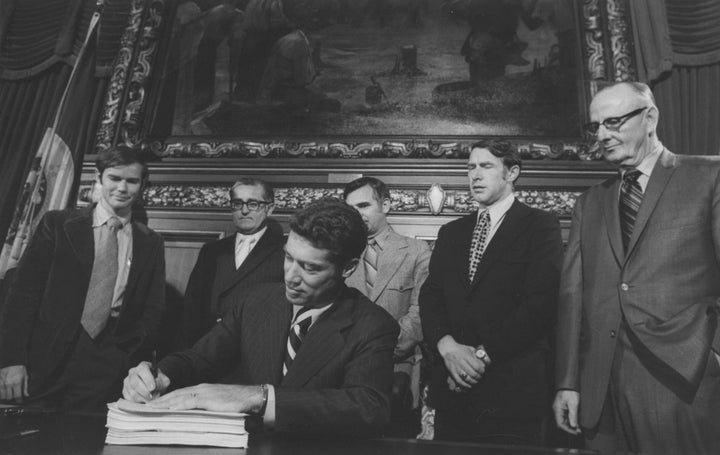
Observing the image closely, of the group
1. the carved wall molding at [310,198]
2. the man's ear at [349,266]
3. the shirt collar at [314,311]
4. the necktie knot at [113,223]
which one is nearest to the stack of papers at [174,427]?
the shirt collar at [314,311]

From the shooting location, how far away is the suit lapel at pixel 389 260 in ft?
11.2

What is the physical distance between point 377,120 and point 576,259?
101 inches

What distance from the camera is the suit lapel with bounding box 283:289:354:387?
2.03 m

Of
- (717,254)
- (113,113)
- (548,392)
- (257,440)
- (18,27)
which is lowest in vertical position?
(257,440)

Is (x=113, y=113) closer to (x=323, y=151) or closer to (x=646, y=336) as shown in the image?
(x=323, y=151)

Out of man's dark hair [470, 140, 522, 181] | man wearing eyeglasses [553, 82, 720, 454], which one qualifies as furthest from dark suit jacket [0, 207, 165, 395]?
man wearing eyeglasses [553, 82, 720, 454]

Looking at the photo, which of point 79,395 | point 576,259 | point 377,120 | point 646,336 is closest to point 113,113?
point 377,120

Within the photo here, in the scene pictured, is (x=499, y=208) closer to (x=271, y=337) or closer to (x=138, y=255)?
(x=271, y=337)

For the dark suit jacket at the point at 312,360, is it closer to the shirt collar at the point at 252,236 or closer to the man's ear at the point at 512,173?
the man's ear at the point at 512,173

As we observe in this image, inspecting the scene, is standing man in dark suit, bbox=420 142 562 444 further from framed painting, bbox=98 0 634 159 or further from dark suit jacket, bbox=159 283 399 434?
framed painting, bbox=98 0 634 159

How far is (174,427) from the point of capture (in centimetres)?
154

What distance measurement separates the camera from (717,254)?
7.51ft

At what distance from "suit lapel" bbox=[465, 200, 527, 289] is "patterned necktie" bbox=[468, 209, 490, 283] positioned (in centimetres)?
5

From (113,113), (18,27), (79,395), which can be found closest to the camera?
(79,395)
